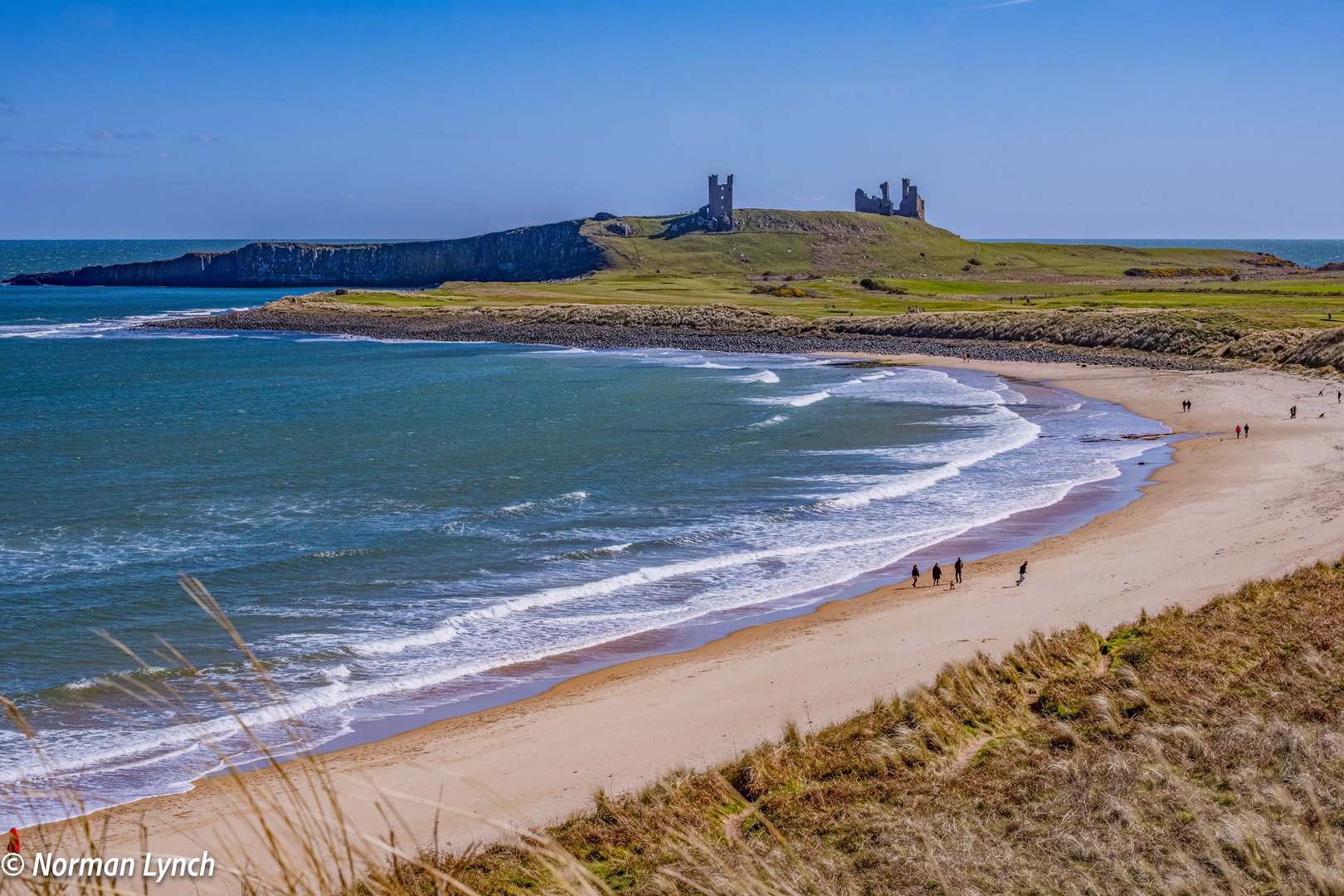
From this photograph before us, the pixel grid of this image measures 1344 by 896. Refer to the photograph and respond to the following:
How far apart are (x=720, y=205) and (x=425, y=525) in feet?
494

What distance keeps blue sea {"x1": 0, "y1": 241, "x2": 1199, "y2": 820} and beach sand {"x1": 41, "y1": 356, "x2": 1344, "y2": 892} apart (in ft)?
3.26

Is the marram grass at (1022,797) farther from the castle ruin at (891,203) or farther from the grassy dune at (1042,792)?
the castle ruin at (891,203)

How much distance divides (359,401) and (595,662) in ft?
118

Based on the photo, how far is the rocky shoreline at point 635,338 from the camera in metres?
69.1

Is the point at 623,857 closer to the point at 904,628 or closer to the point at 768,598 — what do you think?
the point at 904,628

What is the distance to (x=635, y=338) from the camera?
280ft

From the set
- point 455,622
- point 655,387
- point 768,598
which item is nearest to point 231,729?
point 455,622

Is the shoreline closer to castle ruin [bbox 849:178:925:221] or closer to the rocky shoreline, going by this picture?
the rocky shoreline

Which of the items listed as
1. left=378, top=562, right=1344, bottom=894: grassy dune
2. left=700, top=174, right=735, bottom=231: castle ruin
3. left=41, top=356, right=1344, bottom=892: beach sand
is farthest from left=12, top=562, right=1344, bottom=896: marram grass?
left=700, top=174, right=735, bottom=231: castle ruin

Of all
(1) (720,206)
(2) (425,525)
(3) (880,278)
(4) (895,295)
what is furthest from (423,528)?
(1) (720,206)

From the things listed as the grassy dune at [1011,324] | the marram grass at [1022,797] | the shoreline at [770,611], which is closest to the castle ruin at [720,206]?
the grassy dune at [1011,324]

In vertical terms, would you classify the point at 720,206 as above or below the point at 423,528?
above

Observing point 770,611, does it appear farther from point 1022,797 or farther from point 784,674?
point 1022,797

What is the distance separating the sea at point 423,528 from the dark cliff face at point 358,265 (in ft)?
395
